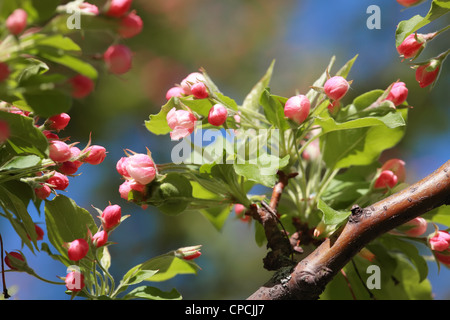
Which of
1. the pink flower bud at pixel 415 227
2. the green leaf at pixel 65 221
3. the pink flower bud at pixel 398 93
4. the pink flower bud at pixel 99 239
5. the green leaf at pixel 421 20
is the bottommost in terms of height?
the pink flower bud at pixel 415 227

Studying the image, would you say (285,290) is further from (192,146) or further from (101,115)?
(101,115)

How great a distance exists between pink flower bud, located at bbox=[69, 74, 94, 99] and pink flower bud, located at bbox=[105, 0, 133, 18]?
0.26 ft

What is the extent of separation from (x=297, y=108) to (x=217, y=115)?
139mm

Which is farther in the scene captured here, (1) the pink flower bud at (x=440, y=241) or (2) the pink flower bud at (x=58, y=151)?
(1) the pink flower bud at (x=440, y=241)

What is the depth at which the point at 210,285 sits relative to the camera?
1.94m

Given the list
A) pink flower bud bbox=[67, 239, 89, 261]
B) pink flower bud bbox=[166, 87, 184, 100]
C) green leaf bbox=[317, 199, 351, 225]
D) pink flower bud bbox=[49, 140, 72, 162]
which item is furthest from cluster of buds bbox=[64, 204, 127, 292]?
green leaf bbox=[317, 199, 351, 225]

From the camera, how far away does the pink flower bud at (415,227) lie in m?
0.95

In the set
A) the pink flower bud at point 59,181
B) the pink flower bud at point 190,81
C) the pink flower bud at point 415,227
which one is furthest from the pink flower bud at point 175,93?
the pink flower bud at point 415,227

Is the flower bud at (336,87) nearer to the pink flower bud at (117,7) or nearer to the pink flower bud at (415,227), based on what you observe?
the pink flower bud at (415,227)

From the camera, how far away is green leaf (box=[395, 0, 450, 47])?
786mm

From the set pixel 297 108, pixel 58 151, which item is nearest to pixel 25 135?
pixel 58 151

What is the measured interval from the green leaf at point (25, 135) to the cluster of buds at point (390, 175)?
0.63 metres
